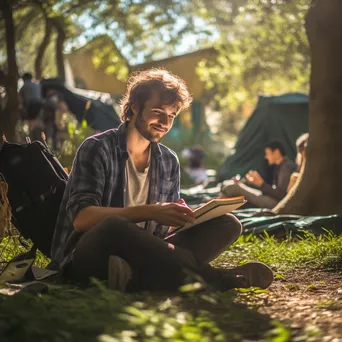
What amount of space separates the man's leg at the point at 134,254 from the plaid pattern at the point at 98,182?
8.1 inches

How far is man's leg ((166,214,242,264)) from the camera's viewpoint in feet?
15.0

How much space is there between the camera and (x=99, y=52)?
2367 cm

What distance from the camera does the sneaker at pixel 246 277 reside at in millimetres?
4309

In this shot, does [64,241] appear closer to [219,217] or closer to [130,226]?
[130,226]

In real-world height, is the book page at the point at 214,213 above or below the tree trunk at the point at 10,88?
below

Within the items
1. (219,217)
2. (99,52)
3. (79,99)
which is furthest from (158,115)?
(99,52)

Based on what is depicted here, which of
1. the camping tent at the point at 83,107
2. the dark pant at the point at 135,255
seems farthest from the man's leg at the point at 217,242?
the camping tent at the point at 83,107

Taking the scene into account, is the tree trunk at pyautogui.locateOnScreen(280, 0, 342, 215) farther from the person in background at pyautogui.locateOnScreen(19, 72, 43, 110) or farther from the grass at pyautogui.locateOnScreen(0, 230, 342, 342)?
the person in background at pyautogui.locateOnScreen(19, 72, 43, 110)

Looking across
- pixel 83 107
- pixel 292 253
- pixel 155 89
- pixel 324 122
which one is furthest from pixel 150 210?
pixel 83 107

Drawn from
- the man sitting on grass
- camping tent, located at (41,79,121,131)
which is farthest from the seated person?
the man sitting on grass

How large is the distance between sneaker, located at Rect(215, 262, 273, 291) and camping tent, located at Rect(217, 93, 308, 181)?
1078 centimetres

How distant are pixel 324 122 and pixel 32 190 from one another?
4.78 m

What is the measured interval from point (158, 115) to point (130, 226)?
2.57 ft

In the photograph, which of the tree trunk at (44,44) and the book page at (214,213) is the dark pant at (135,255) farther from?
the tree trunk at (44,44)
